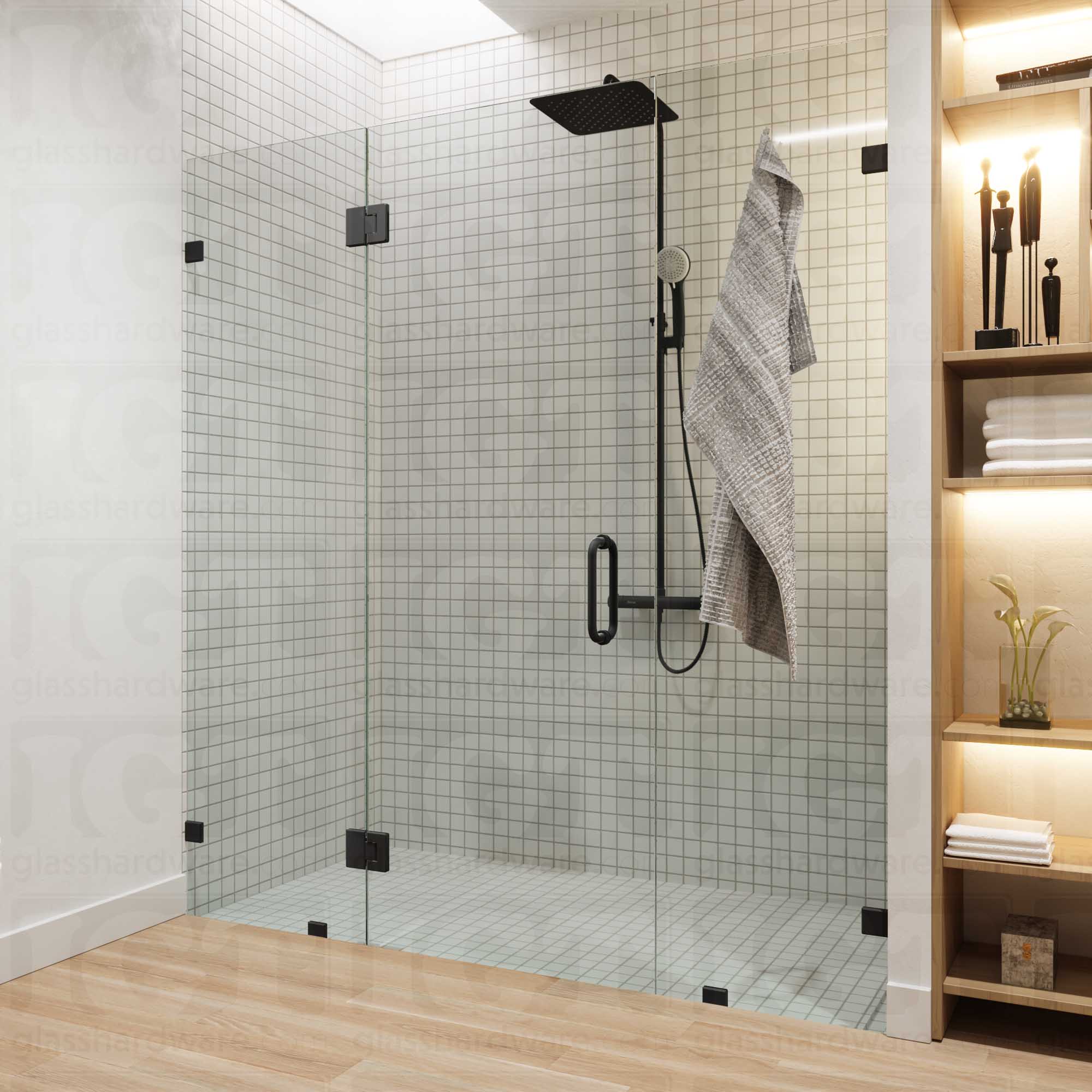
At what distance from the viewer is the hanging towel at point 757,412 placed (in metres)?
2.24

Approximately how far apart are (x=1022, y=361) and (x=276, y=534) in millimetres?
1861

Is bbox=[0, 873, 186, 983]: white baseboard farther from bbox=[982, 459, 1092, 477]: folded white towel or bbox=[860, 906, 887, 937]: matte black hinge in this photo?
bbox=[982, 459, 1092, 477]: folded white towel

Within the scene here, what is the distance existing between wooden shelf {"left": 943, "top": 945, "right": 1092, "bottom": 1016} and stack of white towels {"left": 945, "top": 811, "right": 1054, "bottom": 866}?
265 millimetres

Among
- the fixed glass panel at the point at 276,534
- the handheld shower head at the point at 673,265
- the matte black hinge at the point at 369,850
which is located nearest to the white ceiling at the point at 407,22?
the fixed glass panel at the point at 276,534

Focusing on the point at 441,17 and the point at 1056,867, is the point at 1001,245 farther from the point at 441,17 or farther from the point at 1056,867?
the point at 441,17

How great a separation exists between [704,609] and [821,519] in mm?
322

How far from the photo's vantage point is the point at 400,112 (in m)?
3.88

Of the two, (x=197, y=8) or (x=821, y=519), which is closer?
(x=821, y=519)

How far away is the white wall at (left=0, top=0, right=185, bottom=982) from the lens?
259 centimetres

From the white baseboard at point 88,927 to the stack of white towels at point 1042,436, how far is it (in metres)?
2.38

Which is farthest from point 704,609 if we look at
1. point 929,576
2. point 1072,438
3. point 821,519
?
point 1072,438

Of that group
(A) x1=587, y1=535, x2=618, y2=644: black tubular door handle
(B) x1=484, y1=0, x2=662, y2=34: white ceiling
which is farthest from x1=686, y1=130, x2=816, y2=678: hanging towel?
(B) x1=484, y1=0, x2=662, y2=34: white ceiling

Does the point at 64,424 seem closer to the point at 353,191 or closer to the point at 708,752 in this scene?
the point at 353,191

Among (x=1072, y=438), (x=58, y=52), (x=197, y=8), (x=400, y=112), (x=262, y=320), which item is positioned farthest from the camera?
(x=400, y=112)
